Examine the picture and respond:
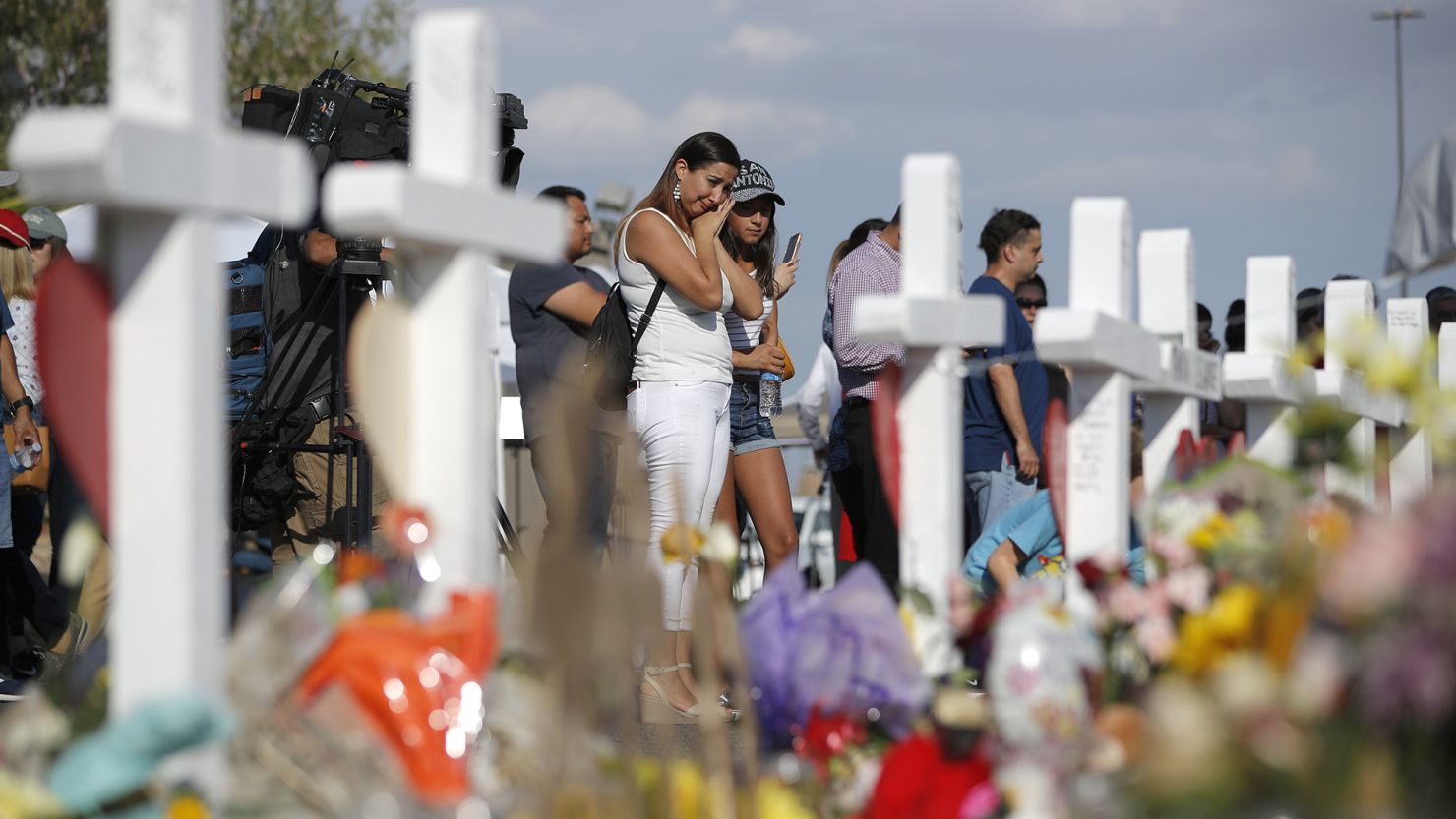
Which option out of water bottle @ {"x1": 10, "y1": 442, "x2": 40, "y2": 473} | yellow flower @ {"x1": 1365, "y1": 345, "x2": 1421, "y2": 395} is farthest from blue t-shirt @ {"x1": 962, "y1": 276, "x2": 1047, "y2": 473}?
yellow flower @ {"x1": 1365, "y1": 345, "x2": 1421, "y2": 395}

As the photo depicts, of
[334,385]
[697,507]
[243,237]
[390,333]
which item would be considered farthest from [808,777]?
[243,237]

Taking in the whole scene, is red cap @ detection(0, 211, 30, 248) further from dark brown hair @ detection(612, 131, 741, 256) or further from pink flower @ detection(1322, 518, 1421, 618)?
pink flower @ detection(1322, 518, 1421, 618)

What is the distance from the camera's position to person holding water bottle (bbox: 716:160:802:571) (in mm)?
4230

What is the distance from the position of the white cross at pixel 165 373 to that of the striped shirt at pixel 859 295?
3.09 meters

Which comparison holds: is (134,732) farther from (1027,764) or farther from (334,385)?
(334,385)

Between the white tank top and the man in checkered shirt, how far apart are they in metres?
0.60

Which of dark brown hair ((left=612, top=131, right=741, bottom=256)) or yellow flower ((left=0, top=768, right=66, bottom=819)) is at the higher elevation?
dark brown hair ((left=612, top=131, right=741, bottom=256))

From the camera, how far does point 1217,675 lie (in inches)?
52.6

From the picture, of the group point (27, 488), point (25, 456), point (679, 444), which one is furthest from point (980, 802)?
point (27, 488)

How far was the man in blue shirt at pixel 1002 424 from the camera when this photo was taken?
4523mm

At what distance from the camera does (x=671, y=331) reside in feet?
13.0

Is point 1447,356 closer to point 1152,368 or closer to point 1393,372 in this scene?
point 1152,368

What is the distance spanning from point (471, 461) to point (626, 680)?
14.2 inches

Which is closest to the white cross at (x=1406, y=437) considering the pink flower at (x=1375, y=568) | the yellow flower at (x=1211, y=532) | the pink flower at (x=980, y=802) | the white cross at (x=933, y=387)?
the white cross at (x=933, y=387)
